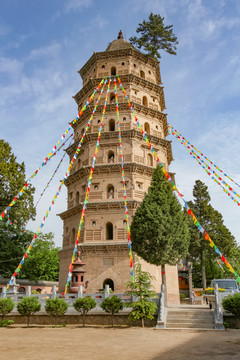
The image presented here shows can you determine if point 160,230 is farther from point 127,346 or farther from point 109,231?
point 127,346

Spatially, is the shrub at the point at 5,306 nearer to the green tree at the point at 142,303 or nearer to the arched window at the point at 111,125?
the green tree at the point at 142,303

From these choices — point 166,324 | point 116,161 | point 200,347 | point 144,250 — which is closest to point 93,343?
point 200,347

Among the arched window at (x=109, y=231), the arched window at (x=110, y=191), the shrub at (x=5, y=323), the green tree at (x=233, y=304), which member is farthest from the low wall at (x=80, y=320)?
the arched window at (x=110, y=191)

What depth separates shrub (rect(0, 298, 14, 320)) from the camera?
1544 centimetres

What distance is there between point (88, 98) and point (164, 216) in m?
14.9

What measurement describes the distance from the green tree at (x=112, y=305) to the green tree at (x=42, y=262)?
1013 inches

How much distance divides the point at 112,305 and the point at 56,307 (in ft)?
9.52

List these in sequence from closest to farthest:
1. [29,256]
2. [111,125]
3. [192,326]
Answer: [192,326] < [111,125] < [29,256]

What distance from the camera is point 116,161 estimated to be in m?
24.0

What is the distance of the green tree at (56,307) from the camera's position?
593 inches

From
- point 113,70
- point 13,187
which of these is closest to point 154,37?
point 113,70

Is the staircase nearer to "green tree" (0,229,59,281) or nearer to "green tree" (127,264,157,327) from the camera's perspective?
"green tree" (127,264,157,327)

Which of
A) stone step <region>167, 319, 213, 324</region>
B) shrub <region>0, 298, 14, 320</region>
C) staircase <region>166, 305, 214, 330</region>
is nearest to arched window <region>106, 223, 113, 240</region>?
shrub <region>0, 298, 14, 320</region>

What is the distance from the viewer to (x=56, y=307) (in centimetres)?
1505
